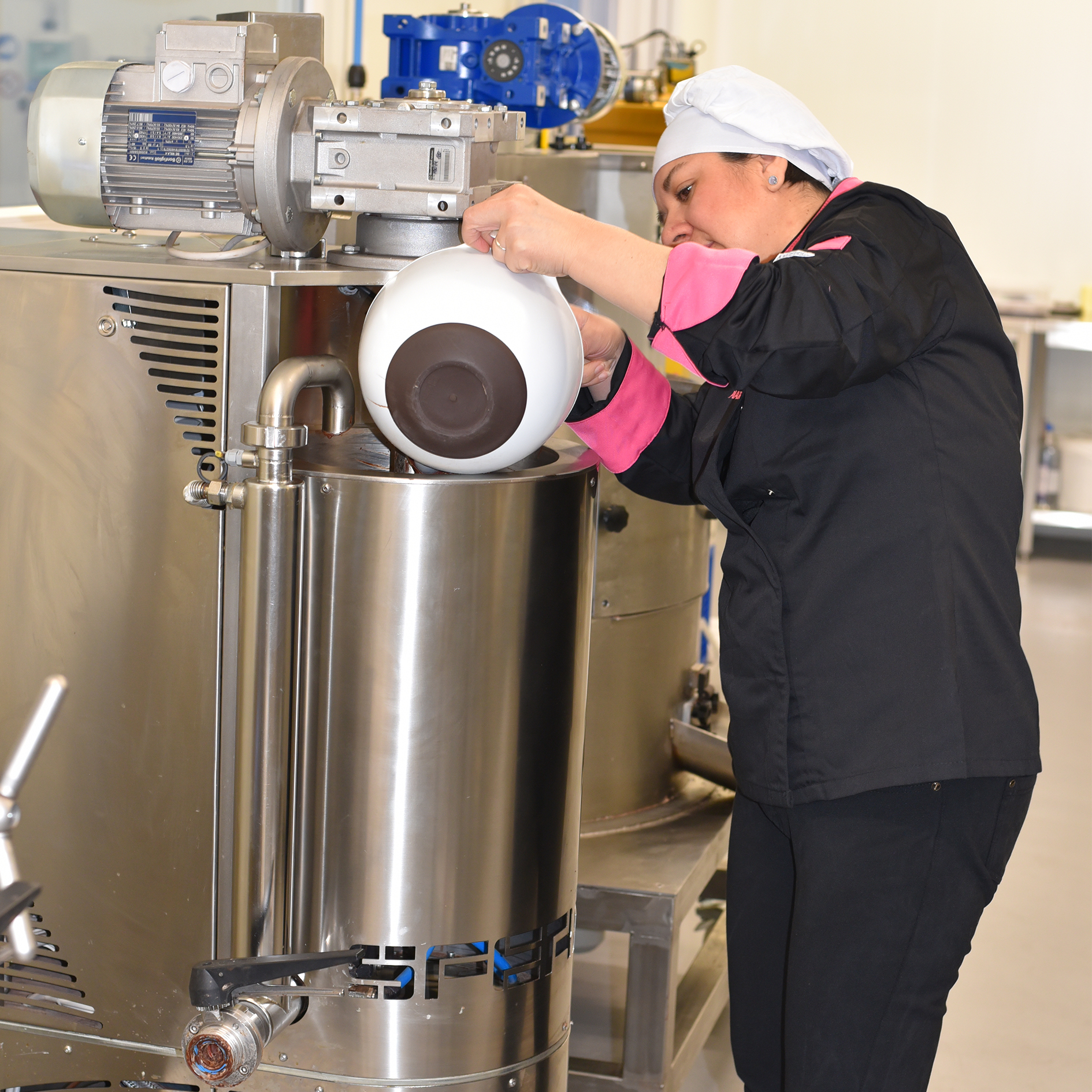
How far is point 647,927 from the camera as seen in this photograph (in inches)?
66.6

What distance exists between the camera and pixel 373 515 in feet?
3.45

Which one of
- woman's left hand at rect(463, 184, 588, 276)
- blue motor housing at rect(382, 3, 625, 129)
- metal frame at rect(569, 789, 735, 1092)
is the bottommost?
metal frame at rect(569, 789, 735, 1092)

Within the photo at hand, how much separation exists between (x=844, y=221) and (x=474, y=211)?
30cm

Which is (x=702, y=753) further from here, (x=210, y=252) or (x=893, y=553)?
(x=210, y=252)

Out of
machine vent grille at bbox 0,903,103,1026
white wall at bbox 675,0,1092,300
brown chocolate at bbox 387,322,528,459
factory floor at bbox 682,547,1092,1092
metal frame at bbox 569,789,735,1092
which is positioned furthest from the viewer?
white wall at bbox 675,0,1092,300

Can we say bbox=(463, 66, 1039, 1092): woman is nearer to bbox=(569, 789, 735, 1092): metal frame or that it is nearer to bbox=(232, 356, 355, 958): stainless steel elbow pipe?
bbox=(232, 356, 355, 958): stainless steel elbow pipe

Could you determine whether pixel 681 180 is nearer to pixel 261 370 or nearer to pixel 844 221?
pixel 844 221

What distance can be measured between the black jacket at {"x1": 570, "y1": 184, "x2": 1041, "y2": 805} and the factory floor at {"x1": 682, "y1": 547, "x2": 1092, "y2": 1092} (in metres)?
1.00

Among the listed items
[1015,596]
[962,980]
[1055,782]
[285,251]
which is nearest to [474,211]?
[285,251]

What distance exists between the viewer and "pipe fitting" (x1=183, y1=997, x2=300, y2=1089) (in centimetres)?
105

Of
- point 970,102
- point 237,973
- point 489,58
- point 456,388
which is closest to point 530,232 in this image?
point 456,388

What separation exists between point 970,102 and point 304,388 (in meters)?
5.25

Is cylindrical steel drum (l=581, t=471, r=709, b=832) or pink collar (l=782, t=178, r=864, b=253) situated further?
cylindrical steel drum (l=581, t=471, r=709, b=832)

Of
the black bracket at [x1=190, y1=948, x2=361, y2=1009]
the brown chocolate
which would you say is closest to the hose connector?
the brown chocolate
